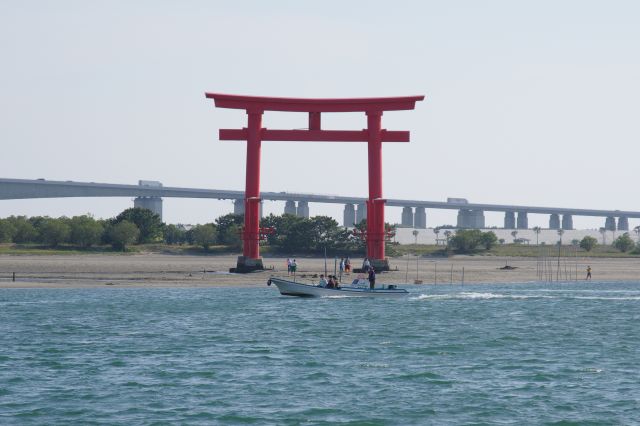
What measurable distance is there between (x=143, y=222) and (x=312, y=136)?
44462mm

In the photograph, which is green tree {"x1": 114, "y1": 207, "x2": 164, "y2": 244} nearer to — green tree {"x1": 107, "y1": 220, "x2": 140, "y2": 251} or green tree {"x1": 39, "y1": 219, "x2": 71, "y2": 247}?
green tree {"x1": 107, "y1": 220, "x2": 140, "y2": 251}

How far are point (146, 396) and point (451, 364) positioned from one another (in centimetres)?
1088

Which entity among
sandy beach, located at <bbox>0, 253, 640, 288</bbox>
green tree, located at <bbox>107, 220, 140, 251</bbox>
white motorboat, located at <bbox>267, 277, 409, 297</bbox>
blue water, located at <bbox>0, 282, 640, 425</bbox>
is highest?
green tree, located at <bbox>107, 220, 140, 251</bbox>

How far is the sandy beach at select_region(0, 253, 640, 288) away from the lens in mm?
67938

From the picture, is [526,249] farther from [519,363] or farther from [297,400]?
[297,400]

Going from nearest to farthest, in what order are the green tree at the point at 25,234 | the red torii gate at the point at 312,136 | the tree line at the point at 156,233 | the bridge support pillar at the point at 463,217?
the red torii gate at the point at 312,136
the tree line at the point at 156,233
the green tree at the point at 25,234
the bridge support pillar at the point at 463,217

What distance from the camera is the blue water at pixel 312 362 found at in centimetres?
2595

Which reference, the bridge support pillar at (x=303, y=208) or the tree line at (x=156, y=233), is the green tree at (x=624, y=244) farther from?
the bridge support pillar at (x=303, y=208)

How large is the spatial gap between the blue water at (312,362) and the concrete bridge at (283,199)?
7734 centimetres

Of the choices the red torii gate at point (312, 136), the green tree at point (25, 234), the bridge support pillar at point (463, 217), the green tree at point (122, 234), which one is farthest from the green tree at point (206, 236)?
the bridge support pillar at point (463, 217)

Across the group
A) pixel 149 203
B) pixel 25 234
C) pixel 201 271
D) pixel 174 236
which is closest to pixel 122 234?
pixel 25 234

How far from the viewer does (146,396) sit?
90.2 ft

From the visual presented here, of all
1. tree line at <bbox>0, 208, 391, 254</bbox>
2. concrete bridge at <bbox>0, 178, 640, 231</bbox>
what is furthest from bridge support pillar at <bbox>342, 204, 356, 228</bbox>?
tree line at <bbox>0, 208, 391, 254</bbox>

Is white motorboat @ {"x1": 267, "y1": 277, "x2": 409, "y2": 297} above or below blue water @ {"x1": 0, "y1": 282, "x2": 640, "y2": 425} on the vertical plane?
above
